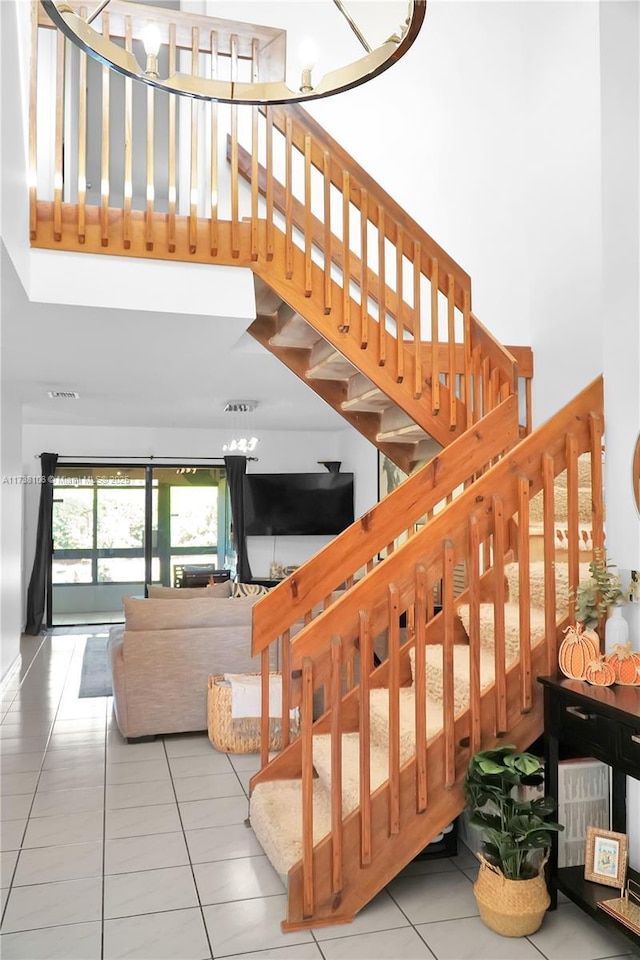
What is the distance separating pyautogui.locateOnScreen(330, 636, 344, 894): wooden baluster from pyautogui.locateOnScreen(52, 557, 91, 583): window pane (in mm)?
7220

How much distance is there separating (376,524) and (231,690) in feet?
5.38

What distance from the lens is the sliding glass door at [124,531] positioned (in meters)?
9.09

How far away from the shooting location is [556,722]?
262cm

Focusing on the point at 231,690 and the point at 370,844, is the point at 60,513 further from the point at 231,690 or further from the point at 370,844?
the point at 370,844

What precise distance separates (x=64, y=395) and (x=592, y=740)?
17.4ft

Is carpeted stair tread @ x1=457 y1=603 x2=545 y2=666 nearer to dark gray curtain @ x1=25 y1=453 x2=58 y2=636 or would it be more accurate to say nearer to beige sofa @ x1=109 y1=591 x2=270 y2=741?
beige sofa @ x1=109 y1=591 x2=270 y2=741

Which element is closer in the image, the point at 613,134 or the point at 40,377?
the point at 613,134

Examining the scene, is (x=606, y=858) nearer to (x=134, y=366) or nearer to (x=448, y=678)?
(x=448, y=678)

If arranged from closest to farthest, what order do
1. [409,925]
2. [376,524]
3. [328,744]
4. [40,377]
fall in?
[409,925], [328,744], [376,524], [40,377]

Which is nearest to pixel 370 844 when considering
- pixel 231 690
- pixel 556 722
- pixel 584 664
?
pixel 556 722

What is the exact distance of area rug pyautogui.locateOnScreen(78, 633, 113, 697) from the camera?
596 cm

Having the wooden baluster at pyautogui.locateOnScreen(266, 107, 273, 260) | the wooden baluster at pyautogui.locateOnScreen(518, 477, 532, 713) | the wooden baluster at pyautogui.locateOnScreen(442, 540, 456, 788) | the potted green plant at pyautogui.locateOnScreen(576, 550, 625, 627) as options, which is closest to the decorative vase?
the potted green plant at pyautogui.locateOnScreen(576, 550, 625, 627)

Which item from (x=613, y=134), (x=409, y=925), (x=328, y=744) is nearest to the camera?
(x=409, y=925)

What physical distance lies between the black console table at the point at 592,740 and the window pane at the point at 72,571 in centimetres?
748
